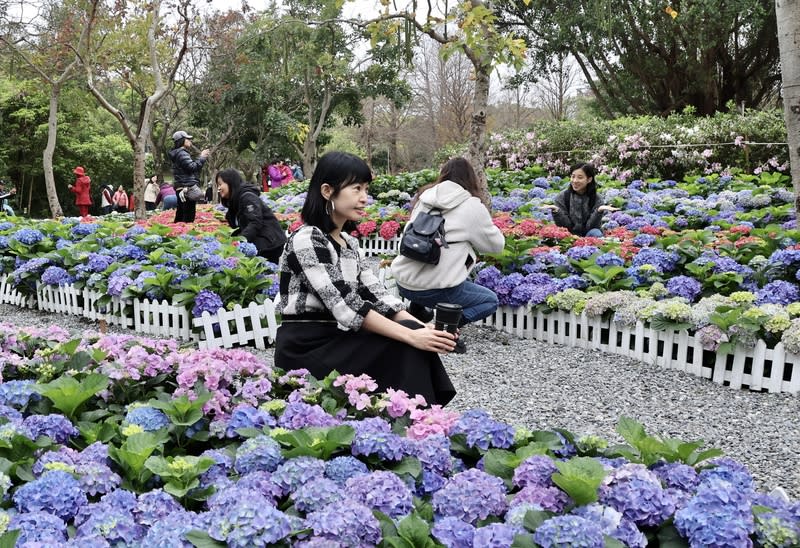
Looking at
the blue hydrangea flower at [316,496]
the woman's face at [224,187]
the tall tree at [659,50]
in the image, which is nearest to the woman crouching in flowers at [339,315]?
the blue hydrangea flower at [316,496]

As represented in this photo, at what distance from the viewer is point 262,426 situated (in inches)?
86.2

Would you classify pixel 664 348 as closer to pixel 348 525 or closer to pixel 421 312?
pixel 421 312

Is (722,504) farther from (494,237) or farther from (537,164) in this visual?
(537,164)

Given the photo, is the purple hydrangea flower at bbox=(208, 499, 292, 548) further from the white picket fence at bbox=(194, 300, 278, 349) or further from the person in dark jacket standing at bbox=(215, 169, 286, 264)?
the person in dark jacket standing at bbox=(215, 169, 286, 264)

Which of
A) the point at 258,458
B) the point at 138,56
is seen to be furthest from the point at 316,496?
the point at 138,56

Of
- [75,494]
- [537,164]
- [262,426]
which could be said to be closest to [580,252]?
[262,426]

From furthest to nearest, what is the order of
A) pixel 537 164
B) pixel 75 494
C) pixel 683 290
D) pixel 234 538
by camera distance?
pixel 537 164
pixel 683 290
pixel 75 494
pixel 234 538

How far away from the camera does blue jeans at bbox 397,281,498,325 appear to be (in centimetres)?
491

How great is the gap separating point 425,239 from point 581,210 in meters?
3.55

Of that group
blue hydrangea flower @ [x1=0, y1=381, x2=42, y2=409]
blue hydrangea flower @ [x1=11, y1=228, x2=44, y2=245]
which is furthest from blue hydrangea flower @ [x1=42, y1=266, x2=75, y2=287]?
blue hydrangea flower @ [x1=0, y1=381, x2=42, y2=409]

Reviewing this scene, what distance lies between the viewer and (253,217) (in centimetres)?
701

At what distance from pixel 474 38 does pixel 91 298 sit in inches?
167

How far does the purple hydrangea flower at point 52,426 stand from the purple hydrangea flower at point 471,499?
3.77 ft

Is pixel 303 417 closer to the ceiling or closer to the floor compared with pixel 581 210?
closer to the floor
